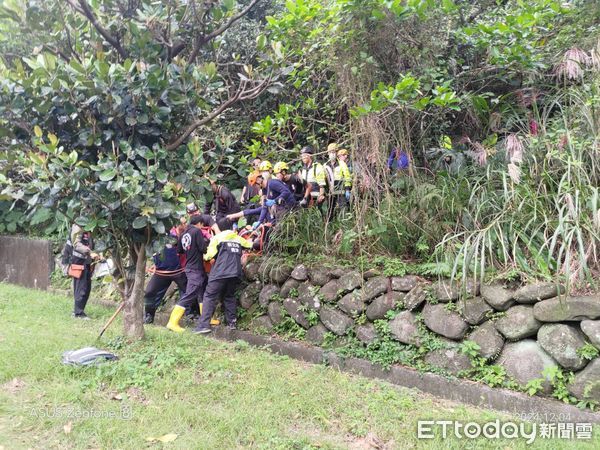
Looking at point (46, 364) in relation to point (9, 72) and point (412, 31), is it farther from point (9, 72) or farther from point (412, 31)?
point (412, 31)

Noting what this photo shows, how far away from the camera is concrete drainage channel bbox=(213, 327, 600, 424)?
3.96 m

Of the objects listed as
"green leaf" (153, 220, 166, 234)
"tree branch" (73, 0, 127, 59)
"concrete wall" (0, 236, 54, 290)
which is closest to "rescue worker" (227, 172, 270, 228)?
"green leaf" (153, 220, 166, 234)

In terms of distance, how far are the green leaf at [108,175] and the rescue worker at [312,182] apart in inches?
131

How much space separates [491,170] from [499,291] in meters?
1.74

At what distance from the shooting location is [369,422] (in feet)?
12.6

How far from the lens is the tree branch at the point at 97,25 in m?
4.71

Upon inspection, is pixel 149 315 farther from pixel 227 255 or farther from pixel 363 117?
pixel 363 117

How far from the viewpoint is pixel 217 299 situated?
22.2ft

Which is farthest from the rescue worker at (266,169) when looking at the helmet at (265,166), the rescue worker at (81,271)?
the rescue worker at (81,271)

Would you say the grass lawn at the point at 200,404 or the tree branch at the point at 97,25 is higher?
the tree branch at the point at 97,25

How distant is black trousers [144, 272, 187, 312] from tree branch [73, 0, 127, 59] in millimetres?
3443

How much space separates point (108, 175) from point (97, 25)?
168cm

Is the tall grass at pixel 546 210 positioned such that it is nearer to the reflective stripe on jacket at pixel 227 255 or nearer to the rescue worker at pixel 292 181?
the reflective stripe on jacket at pixel 227 255

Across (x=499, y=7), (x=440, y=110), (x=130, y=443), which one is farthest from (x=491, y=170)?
(x=130, y=443)
